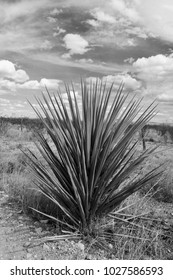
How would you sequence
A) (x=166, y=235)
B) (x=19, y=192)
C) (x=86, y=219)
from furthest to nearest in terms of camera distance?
1. (x=19, y=192)
2. (x=166, y=235)
3. (x=86, y=219)

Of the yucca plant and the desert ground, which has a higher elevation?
the yucca plant

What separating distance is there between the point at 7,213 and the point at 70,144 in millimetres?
1587

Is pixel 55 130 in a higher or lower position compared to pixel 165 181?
higher

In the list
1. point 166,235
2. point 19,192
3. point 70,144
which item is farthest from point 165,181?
point 70,144

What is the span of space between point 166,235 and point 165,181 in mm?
2561

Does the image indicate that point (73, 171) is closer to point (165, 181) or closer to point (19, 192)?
point (19, 192)

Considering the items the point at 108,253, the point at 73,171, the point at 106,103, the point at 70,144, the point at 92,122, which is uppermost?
the point at 106,103

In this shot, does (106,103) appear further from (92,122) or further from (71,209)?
(71,209)

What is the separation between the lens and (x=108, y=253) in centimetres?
332

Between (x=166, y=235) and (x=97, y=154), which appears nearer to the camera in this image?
(x=97, y=154)

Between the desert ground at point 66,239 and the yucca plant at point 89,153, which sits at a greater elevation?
the yucca plant at point 89,153

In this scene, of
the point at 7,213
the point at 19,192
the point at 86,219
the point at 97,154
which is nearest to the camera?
the point at 97,154

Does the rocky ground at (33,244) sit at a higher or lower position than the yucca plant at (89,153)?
lower

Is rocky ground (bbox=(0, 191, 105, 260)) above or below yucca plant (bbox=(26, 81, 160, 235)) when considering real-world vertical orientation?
below
